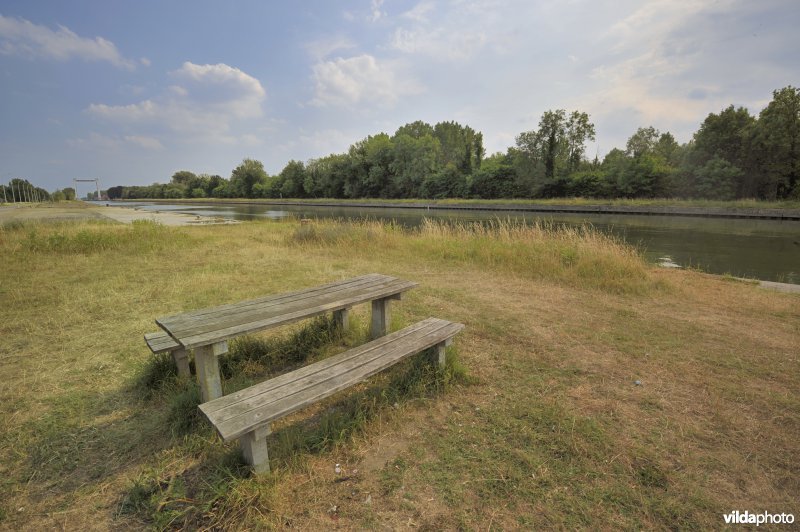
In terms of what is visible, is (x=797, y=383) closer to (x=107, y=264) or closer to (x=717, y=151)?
(x=107, y=264)

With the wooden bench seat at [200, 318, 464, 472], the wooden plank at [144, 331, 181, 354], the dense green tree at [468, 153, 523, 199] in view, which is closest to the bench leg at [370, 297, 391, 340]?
the wooden bench seat at [200, 318, 464, 472]

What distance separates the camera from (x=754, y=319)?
14.6 feet

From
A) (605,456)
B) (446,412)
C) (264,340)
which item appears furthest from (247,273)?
(605,456)

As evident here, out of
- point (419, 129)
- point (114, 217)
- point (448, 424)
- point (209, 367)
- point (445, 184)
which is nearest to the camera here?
point (209, 367)

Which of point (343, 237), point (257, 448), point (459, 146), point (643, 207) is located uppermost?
point (459, 146)

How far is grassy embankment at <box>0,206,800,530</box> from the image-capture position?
68.7 inches

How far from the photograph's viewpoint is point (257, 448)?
179 centimetres

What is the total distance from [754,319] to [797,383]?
1987 mm

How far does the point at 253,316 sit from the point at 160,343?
0.90m

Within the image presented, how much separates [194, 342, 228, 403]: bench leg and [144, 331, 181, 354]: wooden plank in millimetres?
528

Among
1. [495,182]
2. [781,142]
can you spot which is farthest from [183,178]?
[781,142]

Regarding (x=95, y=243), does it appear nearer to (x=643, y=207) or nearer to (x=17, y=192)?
(x=643, y=207)

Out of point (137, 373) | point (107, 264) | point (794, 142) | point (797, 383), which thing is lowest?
point (797, 383)

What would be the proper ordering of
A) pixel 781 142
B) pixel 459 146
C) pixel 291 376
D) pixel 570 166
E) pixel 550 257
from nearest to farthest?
pixel 291 376
pixel 550 257
pixel 781 142
pixel 570 166
pixel 459 146
